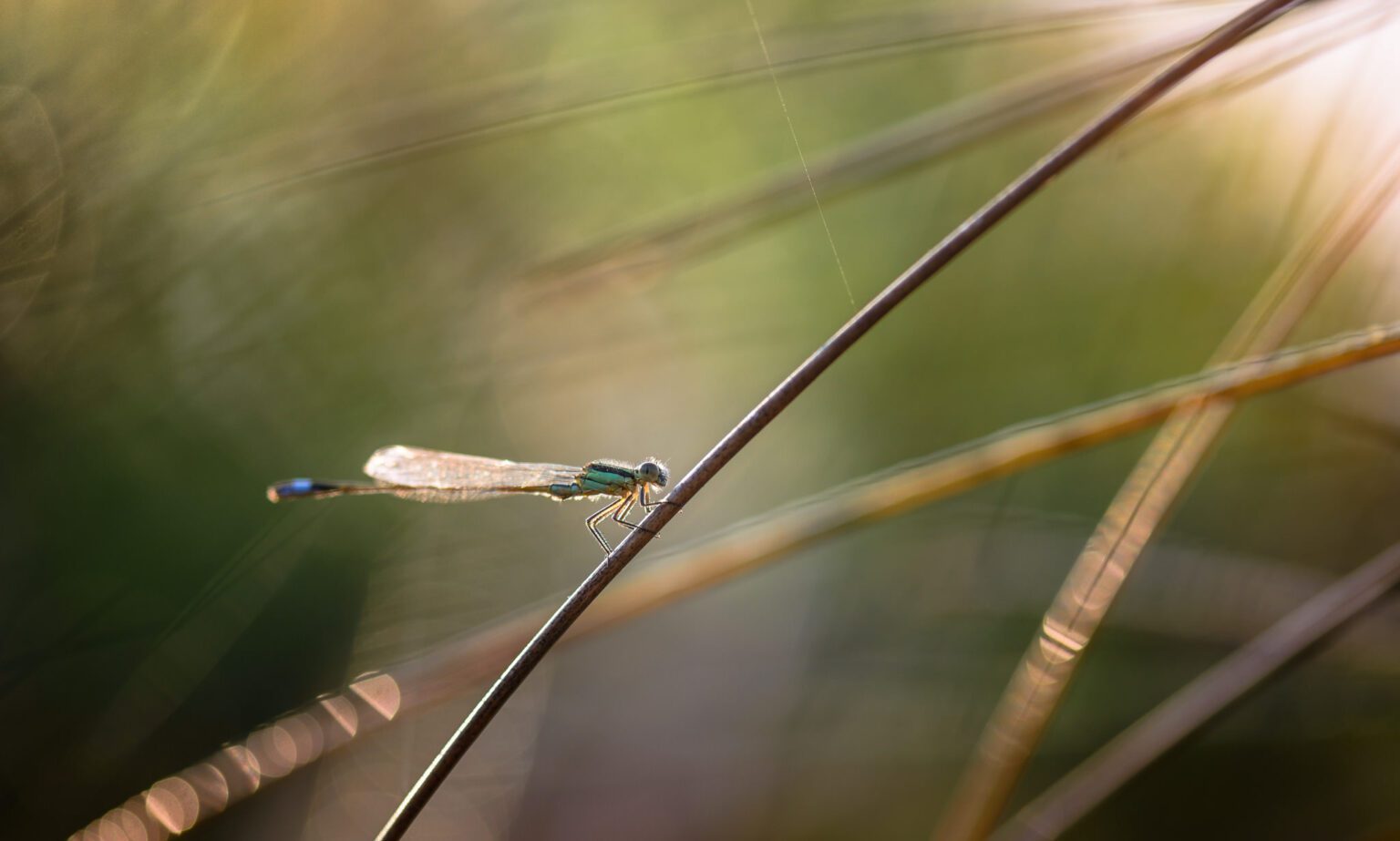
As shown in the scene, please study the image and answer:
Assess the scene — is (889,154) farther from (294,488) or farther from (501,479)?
(294,488)

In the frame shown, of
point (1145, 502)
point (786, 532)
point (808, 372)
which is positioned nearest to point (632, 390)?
point (786, 532)

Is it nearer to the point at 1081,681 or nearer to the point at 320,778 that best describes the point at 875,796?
the point at 1081,681

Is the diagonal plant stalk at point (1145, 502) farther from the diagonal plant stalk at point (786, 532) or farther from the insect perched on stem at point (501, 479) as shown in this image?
the insect perched on stem at point (501, 479)

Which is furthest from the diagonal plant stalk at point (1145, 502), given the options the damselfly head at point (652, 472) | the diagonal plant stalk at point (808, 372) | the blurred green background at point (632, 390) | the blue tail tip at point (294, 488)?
the blue tail tip at point (294, 488)

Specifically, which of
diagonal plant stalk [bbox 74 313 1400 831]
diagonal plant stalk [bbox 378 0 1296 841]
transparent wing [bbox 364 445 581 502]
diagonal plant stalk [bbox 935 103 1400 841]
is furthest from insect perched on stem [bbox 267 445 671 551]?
diagonal plant stalk [bbox 378 0 1296 841]

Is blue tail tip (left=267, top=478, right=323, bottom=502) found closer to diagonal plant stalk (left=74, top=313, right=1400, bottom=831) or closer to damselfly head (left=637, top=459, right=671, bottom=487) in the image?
diagonal plant stalk (left=74, top=313, right=1400, bottom=831)
